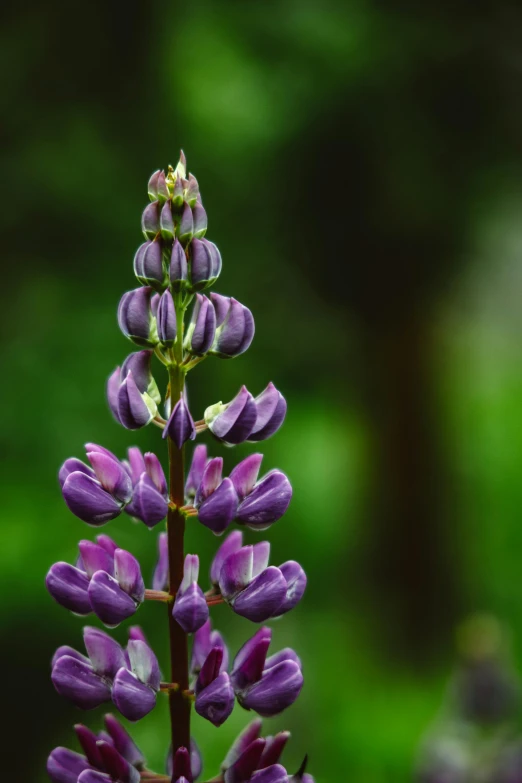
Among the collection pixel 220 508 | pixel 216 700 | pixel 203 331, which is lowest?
pixel 216 700

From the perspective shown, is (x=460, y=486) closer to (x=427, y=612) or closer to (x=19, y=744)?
(x=427, y=612)

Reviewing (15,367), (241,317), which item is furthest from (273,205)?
(241,317)

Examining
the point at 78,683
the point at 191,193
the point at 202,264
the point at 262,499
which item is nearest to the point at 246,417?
the point at 262,499

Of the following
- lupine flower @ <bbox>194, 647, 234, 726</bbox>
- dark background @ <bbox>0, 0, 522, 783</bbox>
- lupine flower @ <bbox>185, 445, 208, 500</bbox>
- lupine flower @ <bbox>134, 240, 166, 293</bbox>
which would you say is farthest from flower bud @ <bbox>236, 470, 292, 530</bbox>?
dark background @ <bbox>0, 0, 522, 783</bbox>

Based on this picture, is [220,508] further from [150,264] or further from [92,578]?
[150,264]

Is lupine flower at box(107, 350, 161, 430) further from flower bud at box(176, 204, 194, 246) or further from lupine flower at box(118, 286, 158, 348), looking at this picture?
flower bud at box(176, 204, 194, 246)
